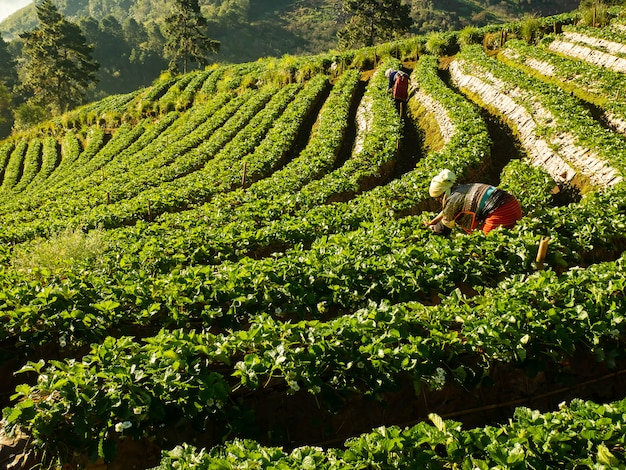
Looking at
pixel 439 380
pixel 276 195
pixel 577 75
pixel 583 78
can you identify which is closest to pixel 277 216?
pixel 276 195

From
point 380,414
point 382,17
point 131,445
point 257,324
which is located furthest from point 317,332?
point 382,17

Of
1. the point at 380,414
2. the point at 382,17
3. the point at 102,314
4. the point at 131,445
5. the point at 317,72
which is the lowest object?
the point at 380,414

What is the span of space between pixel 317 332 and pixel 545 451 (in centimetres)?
252

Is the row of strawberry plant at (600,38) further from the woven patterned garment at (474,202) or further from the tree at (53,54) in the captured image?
Result: the tree at (53,54)

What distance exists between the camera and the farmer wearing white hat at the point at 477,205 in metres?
8.60

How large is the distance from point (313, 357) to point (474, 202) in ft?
18.4

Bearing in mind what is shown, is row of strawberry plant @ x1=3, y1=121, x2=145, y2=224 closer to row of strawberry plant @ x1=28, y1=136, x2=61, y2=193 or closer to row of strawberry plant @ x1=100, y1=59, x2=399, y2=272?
row of strawberry plant @ x1=28, y1=136, x2=61, y2=193

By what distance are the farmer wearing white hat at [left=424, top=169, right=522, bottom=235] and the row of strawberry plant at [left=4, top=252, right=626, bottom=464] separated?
3108 mm

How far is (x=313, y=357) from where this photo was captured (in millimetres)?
4676

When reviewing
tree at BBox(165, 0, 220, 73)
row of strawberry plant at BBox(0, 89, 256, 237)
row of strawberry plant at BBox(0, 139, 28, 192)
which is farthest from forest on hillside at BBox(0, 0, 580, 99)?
row of strawberry plant at BBox(0, 89, 256, 237)

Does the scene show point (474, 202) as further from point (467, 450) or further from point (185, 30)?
point (185, 30)

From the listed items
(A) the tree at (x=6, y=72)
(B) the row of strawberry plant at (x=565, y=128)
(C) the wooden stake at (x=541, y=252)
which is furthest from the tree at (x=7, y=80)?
(C) the wooden stake at (x=541, y=252)

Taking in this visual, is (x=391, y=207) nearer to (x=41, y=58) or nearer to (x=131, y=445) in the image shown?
(x=131, y=445)

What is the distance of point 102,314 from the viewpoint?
6605 mm
